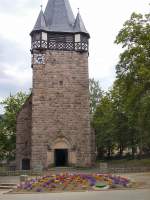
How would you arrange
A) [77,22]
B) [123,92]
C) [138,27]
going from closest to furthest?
[138,27], [123,92], [77,22]

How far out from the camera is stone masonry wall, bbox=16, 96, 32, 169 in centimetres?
3725

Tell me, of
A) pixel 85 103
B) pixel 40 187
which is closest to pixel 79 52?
pixel 85 103

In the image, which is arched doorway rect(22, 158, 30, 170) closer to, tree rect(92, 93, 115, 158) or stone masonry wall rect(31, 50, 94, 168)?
stone masonry wall rect(31, 50, 94, 168)

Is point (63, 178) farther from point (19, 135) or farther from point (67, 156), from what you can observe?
point (19, 135)

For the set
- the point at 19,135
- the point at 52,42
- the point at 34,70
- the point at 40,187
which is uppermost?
the point at 52,42

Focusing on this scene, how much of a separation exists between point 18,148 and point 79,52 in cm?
1164

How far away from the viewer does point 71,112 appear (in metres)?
35.9

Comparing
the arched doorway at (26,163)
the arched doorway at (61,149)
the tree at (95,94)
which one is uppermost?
the tree at (95,94)

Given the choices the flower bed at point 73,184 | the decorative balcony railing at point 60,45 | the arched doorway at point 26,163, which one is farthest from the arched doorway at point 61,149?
the flower bed at point 73,184

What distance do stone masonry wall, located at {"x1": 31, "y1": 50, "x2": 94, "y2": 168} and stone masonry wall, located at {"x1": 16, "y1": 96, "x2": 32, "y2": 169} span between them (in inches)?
108

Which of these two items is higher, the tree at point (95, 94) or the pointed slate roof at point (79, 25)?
the pointed slate roof at point (79, 25)

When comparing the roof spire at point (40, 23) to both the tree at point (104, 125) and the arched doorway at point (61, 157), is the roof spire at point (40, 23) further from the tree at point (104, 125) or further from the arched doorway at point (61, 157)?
the arched doorway at point (61, 157)

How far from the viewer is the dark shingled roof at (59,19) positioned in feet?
123

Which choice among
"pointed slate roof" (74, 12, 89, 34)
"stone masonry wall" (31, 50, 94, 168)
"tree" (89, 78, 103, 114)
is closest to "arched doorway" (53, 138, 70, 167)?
"stone masonry wall" (31, 50, 94, 168)
